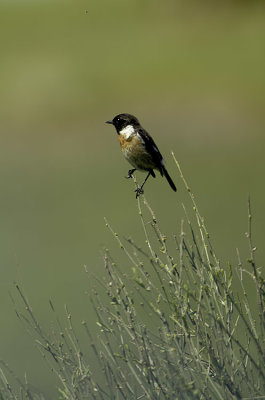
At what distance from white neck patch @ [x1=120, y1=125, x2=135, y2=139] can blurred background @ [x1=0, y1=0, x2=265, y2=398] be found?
396 cm

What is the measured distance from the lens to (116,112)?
37.7 ft

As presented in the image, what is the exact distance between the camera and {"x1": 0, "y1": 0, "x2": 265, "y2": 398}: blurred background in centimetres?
882

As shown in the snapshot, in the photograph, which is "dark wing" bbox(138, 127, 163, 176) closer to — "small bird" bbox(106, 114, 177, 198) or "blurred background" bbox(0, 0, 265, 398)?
"small bird" bbox(106, 114, 177, 198)

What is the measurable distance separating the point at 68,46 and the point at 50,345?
10342 mm

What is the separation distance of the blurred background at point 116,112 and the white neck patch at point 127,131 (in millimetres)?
3964

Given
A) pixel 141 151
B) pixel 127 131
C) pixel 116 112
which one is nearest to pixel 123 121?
pixel 127 131

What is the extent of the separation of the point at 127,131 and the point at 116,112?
24.4 feet

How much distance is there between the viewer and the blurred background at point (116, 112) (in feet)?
28.9

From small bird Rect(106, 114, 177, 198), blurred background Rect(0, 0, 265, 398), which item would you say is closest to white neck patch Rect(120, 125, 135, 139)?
small bird Rect(106, 114, 177, 198)

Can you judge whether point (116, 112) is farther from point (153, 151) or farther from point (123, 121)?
point (153, 151)

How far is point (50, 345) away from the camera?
2562 mm

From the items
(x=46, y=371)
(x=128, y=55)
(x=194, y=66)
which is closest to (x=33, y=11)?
(x=128, y=55)

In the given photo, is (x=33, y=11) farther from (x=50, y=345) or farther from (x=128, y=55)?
Answer: (x=50, y=345)

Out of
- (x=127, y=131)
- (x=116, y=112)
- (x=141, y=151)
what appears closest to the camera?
(x=141, y=151)
